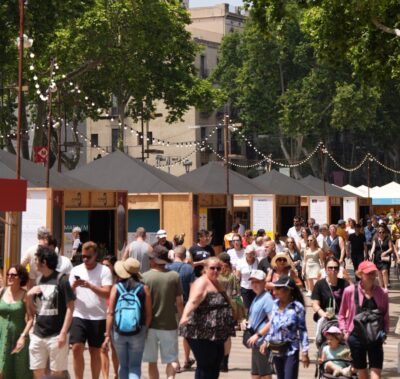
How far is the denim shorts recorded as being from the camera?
11.6m

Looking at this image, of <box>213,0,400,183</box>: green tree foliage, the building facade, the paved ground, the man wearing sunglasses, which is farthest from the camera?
the building facade

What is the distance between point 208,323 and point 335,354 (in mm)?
2074

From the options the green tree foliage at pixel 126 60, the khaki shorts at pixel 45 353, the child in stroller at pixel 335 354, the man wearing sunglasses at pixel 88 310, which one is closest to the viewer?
the khaki shorts at pixel 45 353

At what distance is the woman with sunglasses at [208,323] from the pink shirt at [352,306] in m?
1.50

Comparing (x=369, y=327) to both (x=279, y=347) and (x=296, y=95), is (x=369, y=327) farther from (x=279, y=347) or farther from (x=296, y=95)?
(x=296, y=95)

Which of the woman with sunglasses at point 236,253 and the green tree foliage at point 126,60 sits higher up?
the green tree foliage at point 126,60

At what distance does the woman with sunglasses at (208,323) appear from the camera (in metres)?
10.5

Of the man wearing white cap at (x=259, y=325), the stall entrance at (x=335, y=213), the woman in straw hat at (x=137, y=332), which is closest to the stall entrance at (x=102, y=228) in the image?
the man wearing white cap at (x=259, y=325)

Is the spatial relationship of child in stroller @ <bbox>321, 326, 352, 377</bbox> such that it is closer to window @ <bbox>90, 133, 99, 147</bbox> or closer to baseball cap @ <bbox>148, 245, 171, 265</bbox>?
baseball cap @ <bbox>148, 245, 171, 265</bbox>

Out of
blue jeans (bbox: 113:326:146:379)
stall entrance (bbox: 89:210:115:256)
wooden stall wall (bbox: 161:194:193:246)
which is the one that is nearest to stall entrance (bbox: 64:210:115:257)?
stall entrance (bbox: 89:210:115:256)

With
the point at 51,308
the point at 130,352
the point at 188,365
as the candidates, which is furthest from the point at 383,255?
the point at 51,308

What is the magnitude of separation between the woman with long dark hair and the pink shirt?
2.75 ft

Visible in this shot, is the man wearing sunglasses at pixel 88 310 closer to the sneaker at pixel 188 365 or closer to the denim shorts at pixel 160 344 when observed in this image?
the denim shorts at pixel 160 344

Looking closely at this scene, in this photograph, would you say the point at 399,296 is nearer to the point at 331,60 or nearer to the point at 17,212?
the point at 331,60
